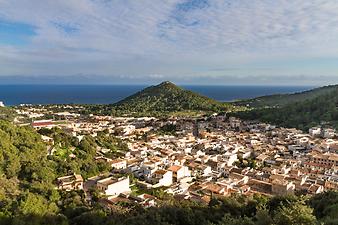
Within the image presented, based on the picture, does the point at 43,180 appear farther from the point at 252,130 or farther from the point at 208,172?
the point at 252,130

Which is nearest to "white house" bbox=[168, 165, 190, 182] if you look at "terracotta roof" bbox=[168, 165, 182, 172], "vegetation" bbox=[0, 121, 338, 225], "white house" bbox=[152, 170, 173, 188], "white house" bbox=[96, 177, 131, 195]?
"terracotta roof" bbox=[168, 165, 182, 172]

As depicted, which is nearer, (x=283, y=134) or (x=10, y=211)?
(x=10, y=211)

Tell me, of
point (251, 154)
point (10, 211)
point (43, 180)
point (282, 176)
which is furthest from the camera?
point (251, 154)

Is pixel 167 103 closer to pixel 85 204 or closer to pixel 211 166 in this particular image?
pixel 211 166

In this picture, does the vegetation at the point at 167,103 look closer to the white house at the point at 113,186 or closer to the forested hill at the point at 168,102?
the forested hill at the point at 168,102

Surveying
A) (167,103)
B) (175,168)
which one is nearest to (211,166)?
(175,168)

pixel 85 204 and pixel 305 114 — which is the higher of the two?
pixel 305 114

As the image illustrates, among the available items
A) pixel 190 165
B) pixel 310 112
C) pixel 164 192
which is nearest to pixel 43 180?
pixel 164 192
